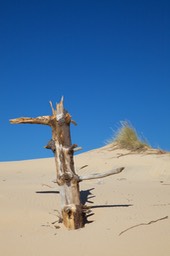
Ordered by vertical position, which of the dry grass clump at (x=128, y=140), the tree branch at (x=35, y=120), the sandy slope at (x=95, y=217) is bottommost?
the sandy slope at (x=95, y=217)

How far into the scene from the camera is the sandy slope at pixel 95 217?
4.13 m

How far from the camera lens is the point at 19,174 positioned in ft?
28.1

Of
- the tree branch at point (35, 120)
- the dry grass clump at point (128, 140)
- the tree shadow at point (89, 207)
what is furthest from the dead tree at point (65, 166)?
the dry grass clump at point (128, 140)

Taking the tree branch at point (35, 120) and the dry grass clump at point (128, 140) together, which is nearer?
the tree branch at point (35, 120)

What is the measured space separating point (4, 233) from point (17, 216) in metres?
0.52

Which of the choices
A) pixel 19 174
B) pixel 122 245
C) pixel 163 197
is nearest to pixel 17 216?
pixel 122 245

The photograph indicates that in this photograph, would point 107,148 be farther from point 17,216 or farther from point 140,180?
point 17,216

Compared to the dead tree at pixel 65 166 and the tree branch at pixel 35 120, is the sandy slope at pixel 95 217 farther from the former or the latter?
the tree branch at pixel 35 120

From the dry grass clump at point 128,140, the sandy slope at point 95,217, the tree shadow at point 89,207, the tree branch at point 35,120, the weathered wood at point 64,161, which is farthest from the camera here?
the dry grass clump at point 128,140

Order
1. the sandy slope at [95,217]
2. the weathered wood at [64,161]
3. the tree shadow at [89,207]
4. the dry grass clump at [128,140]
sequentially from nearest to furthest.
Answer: the sandy slope at [95,217]
the weathered wood at [64,161]
the tree shadow at [89,207]
the dry grass clump at [128,140]

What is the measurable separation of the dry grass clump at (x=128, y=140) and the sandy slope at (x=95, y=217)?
2.44 metres

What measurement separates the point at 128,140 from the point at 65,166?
6066 millimetres

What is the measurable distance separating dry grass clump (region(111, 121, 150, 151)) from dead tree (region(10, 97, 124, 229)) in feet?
17.7

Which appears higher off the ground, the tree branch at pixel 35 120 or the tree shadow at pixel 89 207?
the tree branch at pixel 35 120
